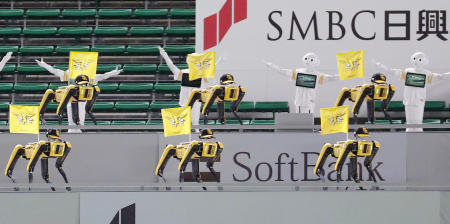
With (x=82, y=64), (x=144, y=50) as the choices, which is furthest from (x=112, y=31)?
(x=82, y=64)

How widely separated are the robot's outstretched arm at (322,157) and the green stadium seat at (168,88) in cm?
583

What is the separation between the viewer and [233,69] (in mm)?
21422

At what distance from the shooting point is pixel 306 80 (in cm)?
1811

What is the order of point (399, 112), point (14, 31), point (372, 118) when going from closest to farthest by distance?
point (372, 118)
point (399, 112)
point (14, 31)

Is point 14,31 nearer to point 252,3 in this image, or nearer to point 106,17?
point 106,17

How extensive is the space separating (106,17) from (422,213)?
33.8 feet

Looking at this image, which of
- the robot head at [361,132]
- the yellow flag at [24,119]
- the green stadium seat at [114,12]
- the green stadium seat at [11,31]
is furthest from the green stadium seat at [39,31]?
the robot head at [361,132]

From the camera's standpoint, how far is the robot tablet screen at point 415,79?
18.0 meters

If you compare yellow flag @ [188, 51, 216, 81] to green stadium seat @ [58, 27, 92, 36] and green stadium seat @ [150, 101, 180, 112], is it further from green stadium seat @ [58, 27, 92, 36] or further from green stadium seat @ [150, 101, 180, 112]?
green stadium seat @ [58, 27, 92, 36]

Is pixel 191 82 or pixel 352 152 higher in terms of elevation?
pixel 191 82

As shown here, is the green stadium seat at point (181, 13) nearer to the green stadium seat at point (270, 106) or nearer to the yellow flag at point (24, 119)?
the green stadium seat at point (270, 106)

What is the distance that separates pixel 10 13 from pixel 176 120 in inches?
322

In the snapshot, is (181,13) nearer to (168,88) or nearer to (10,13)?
(168,88)

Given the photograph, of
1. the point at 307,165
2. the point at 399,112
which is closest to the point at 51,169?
the point at 307,165
